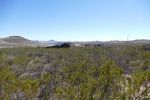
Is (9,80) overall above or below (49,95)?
above

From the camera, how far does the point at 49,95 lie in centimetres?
1333

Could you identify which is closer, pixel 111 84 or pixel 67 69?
pixel 111 84

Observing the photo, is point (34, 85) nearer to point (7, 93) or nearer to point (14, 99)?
point (7, 93)

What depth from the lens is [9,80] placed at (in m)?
11.7

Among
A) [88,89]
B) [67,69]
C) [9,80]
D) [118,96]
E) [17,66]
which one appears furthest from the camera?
[17,66]

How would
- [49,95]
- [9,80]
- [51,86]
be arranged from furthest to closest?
1. [51,86]
2. [49,95]
3. [9,80]

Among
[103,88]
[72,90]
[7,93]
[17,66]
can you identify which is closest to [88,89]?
[72,90]

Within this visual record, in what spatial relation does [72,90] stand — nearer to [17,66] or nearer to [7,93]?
[7,93]

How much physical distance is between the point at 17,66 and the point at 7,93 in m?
12.6

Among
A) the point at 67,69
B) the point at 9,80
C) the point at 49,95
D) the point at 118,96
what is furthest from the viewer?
the point at 67,69

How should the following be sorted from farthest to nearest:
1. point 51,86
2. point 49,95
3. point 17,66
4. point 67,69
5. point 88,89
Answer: point 17,66, point 67,69, point 51,86, point 49,95, point 88,89

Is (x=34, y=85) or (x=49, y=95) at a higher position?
(x=34, y=85)

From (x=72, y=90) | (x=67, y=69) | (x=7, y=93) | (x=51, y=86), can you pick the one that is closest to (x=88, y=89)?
(x=72, y=90)

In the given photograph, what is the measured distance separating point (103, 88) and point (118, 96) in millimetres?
2333
